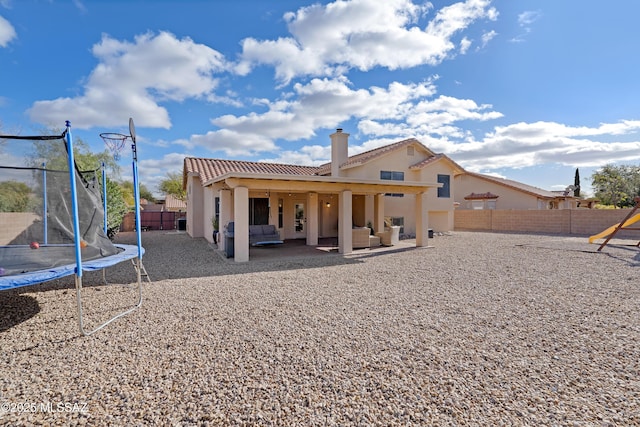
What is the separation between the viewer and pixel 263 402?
248 centimetres

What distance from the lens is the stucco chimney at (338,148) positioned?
599 inches

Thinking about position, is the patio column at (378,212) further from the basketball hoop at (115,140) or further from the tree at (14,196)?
the tree at (14,196)

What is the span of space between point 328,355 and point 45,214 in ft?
18.3

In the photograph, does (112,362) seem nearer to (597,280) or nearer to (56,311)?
(56,311)

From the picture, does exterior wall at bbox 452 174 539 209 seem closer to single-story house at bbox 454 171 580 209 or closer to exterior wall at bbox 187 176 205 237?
single-story house at bbox 454 171 580 209

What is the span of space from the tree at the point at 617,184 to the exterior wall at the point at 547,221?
22.4 meters

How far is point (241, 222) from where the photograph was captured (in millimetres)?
8984

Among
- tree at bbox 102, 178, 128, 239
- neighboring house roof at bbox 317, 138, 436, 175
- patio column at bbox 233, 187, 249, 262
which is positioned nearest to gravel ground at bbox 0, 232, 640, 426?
patio column at bbox 233, 187, 249, 262

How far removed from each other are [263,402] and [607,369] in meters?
3.49

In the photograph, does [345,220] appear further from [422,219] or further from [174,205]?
[174,205]

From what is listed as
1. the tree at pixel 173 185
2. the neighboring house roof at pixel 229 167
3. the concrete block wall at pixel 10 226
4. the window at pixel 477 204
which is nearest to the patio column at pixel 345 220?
the neighboring house roof at pixel 229 167

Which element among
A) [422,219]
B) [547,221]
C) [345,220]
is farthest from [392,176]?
[547,221]

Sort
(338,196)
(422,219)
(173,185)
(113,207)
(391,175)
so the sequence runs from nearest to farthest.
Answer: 1. (422,219)
2. (113,207)
3. (338,196)
4. (391,175)
5. (173,185)

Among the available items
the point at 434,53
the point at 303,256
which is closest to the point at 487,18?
the point at 434,53
